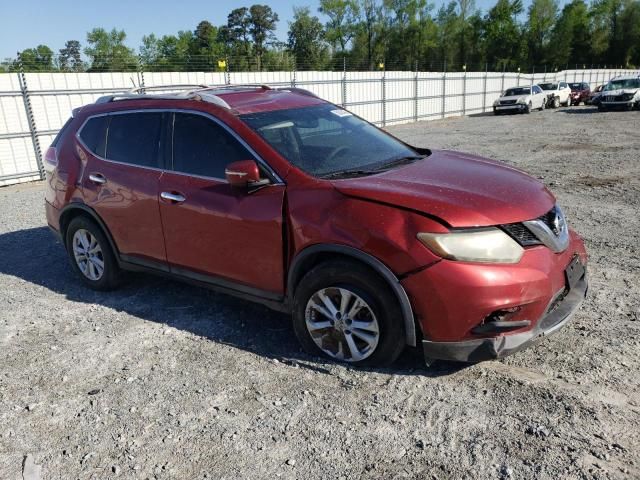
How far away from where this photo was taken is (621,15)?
81.6m

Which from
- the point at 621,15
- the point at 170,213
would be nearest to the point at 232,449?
the point at 170,213

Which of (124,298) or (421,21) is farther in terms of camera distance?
(421,21)

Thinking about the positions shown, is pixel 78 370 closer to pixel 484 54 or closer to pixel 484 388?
pixel 484 388

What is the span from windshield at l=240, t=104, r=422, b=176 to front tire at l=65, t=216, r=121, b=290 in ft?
6.64

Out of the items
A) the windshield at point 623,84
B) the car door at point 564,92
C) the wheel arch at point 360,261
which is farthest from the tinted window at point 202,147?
the car door at point 564,92

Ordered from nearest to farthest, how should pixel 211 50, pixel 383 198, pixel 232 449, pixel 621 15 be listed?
pixel 232 449
pixel 383 198
pixel 211 50
pixel 621 15

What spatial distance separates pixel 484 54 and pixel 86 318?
291ft

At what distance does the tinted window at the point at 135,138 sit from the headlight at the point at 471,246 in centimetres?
247

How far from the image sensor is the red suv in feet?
9.91

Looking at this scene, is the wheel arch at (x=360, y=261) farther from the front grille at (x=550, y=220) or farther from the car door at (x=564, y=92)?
the car door at (x=564, y=92)

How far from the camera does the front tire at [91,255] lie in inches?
195

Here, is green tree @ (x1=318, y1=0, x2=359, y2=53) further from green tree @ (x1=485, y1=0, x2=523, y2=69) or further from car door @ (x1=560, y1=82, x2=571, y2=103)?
car door @ (x1=560, y1=82, x2=571, y2=103)

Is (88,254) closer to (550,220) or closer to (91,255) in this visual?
(91,255)

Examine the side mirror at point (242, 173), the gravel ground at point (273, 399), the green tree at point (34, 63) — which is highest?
the green tree at point (34, 63)
